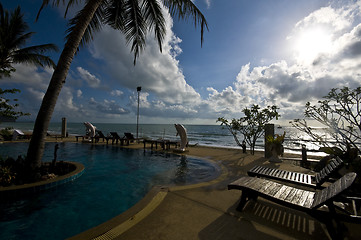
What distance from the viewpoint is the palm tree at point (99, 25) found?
14.9 ft

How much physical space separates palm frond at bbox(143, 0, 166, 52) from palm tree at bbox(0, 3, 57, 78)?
8.57m

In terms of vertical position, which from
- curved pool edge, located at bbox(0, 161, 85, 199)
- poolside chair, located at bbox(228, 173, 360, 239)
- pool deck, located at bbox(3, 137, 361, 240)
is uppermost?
poolside chair, located at bbox(228, 173, 360, 239)

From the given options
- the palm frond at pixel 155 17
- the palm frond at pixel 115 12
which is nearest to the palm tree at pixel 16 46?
the palm frond at pixel 115 12

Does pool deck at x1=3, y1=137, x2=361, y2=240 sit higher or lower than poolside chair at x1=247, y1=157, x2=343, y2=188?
lower

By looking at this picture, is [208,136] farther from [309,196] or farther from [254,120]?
[309,196]

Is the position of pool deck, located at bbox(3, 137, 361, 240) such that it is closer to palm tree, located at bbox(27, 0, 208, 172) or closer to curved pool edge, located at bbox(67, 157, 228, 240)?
curved pool edge, located at bbox(67, 157, 228, 240)

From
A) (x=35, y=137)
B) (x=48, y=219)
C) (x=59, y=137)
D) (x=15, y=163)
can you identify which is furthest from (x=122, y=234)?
(x=59, y=137)

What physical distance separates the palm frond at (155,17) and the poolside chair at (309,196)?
5.84m

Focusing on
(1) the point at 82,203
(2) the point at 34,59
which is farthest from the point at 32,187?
(2) the point at 34,59

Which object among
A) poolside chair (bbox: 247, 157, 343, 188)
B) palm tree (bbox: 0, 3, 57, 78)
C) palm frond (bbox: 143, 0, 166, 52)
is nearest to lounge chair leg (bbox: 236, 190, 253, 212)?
poolside chair (bbox: 247, 157, 343, 188)

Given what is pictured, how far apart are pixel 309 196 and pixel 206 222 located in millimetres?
1859

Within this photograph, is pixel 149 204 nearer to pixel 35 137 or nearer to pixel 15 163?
pixel 35 137

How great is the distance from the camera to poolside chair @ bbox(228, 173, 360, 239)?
81.2 inches

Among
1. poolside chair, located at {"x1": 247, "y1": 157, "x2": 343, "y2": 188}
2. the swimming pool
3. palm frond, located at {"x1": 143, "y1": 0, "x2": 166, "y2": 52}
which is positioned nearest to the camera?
the swimming pool
